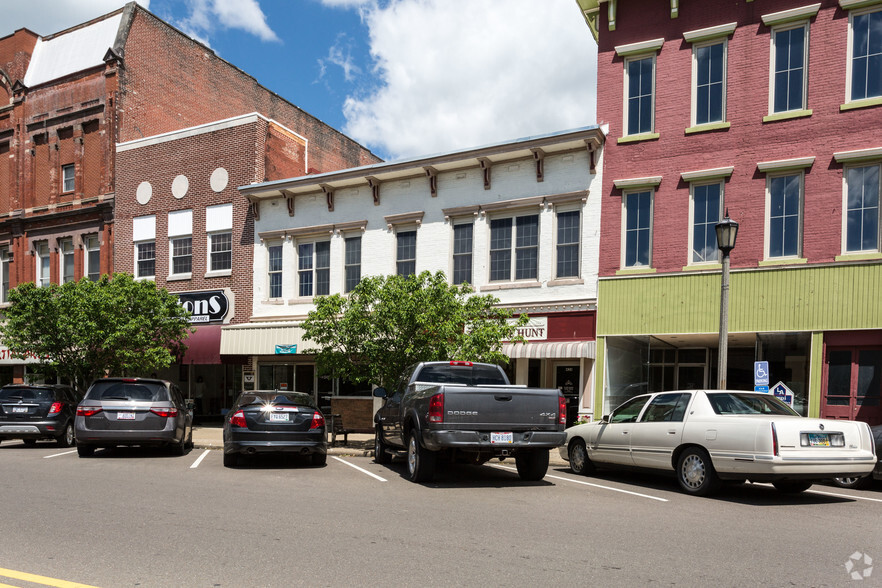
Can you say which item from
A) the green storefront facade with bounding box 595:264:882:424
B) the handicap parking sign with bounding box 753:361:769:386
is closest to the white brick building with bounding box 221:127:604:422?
the green storefront facade with bounding box 595:264:882:424

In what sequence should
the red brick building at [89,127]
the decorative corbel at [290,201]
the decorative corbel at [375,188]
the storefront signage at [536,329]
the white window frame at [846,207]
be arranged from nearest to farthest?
the white window frame at [846,207]
the storefront signage at [536,329]
the decorative corbel at [375,188]
the decorative corbel at [290,201]
the red brick building at [89,127]

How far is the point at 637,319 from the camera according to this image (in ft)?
58.2

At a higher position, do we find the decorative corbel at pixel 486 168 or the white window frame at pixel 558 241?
the decorative corbel at pixel 486 168

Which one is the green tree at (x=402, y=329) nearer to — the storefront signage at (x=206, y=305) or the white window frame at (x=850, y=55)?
the white window frame at (x=850, y=55)

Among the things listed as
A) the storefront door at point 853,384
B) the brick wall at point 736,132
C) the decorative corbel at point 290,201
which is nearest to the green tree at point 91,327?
the decorative corbel at point 290,201

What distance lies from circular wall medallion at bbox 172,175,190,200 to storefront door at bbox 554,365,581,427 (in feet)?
46.7

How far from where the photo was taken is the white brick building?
18.6m

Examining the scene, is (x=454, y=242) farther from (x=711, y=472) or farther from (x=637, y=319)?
(x=711, y=472)

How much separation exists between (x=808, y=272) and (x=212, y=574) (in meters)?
14.4

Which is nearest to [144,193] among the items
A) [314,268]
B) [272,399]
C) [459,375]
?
[314,268]

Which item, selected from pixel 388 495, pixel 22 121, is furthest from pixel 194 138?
pixel 388 495

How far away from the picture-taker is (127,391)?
46.7ft

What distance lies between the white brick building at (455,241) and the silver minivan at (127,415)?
26.4 feet

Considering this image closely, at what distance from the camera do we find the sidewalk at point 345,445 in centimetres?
1538
